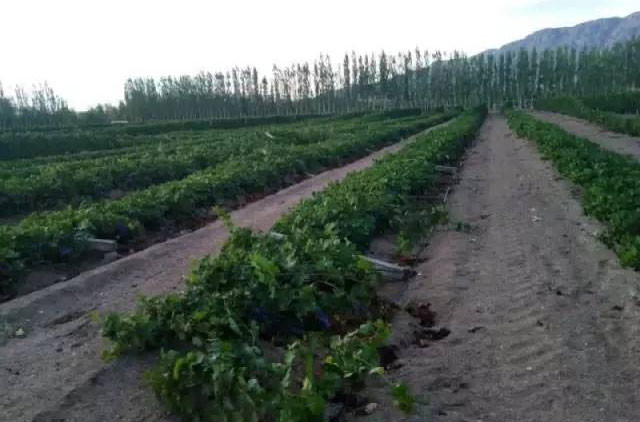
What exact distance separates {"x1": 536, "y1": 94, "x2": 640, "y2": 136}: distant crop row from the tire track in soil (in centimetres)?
2291

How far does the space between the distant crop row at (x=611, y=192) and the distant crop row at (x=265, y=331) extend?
12.1 ft

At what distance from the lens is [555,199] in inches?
519

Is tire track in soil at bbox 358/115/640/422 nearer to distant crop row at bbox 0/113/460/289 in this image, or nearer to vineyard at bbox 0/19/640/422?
vineyard at bbox 0/19/640/422

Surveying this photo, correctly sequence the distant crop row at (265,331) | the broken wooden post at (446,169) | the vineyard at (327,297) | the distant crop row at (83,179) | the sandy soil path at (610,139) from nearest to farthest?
the distant crop row at (265,331), the vineyard at (327,297), the distant crop row at (83,179), the broken wooden post at (446,169), the sandy soil path at (610,139)

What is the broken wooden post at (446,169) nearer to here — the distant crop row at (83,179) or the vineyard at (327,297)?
the vineyard at (327,297)

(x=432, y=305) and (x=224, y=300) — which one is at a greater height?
(x=224, y=300)

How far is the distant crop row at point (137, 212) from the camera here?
873 centimetres

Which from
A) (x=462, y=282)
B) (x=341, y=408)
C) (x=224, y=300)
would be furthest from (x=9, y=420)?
(x=462, y=282)

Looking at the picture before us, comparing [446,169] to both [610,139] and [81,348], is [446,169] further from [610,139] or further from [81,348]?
[610,139]

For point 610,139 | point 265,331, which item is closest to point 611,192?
point 265,331

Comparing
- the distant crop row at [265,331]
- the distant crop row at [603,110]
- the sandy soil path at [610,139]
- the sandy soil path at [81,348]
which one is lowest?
the sandy soil path at [610,139]

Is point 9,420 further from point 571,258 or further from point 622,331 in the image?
point 571,258

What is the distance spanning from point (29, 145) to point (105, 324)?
33.7 m

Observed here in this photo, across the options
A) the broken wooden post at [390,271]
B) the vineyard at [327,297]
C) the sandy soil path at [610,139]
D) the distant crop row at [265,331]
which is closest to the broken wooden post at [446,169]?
the vineyard at [327,297]
